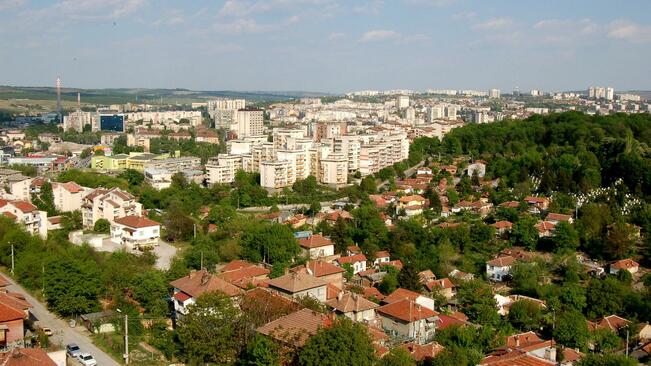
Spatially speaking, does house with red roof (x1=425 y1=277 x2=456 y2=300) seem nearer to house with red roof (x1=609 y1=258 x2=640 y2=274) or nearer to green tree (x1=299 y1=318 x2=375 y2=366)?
house with red roof (x1=609 y1=258 x2=640 y2=274)

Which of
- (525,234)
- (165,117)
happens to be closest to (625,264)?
(525,234)

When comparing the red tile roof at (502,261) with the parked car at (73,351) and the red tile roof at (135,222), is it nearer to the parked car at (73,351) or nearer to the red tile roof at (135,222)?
the red tile roof at (135,222)

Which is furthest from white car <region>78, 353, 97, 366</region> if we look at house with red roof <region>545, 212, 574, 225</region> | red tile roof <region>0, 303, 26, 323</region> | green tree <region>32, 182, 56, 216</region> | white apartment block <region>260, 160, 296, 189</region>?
white apartment block <region>260, 160, 296, 189</region>

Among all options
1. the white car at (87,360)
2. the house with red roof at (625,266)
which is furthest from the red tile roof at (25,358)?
the house with red roof at (625,266)

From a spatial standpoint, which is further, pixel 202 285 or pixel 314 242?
pixel 314 242

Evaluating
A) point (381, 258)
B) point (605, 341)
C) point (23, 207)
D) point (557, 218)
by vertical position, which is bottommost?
point (605, 341)

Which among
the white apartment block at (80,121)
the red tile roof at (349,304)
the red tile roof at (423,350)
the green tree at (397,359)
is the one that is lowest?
the red tile roof at (423,350)

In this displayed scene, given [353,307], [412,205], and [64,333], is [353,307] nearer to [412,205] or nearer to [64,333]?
[64,333]
